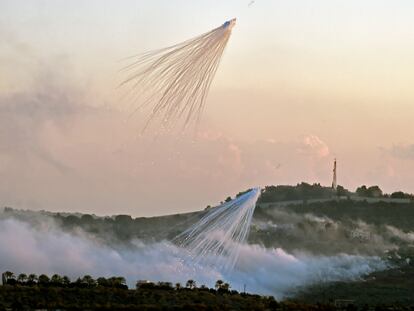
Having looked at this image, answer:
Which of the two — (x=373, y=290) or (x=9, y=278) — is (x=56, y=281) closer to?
(x=9, y=278)

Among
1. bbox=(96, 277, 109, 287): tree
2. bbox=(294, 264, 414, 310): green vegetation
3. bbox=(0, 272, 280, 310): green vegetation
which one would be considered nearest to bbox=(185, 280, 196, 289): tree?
bbox=(0, 272, 280, 310): green vegetation

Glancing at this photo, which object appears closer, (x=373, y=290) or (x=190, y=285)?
(x=190, y=285)

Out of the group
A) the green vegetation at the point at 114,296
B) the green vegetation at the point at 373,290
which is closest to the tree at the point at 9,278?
the green vegetation at the point at 114,296

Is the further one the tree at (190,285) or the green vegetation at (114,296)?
the tree at (190,285)

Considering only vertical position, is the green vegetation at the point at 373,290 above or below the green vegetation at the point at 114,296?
above

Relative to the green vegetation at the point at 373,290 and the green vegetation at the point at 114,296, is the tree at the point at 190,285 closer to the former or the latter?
the green vegetation at the point at 114,296

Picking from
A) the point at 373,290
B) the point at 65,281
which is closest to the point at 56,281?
the point at 65,281

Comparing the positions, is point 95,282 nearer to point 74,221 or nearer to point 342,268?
point 342,268

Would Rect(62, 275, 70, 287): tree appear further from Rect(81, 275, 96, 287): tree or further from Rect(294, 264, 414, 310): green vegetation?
Rect(294, 264, 414, 310): green vegetation

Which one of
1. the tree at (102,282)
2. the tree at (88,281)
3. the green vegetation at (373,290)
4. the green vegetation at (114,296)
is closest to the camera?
the green vegetation at (114,296)

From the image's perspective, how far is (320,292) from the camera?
133250 mm

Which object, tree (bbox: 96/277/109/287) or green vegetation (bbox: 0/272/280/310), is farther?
tree (bbox: 96/277/109/287)

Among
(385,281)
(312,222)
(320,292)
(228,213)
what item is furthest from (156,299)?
(312,222)

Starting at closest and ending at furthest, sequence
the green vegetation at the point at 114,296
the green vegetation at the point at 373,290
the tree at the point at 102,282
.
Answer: the green vegetation at the point at 114,296 → the tree at the point at 102,282 → the green vegetation at the point at 373,290
